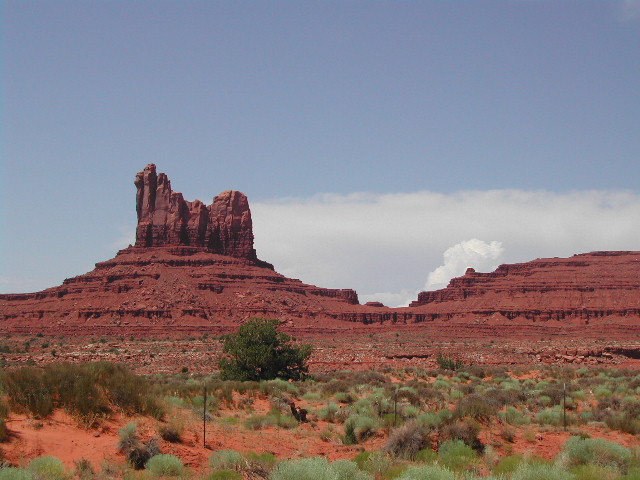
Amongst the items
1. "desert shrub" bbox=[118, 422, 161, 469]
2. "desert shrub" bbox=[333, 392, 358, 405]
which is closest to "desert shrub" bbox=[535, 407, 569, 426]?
"desert shrub" bbox=[333, 392, 358, 405]

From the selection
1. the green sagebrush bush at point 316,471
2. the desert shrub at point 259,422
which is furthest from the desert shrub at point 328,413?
the green sagebrush bush at point 316,471

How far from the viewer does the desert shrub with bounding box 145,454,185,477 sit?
12863 mm

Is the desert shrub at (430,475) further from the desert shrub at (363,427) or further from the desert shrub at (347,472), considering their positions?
the desert shrub at (363,427)

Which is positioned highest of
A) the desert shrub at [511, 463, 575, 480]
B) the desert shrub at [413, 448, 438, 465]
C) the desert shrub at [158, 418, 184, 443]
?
the desert shrub at [158, 418, 184, 443]

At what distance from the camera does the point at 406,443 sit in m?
16.0

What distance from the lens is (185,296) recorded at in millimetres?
108750

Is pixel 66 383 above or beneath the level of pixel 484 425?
above

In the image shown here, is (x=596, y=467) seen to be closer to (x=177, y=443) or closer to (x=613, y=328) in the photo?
(x=177, y=443)

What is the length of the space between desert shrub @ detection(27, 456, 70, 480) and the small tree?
834 inches

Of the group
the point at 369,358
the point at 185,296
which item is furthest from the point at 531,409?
the point at 185,296

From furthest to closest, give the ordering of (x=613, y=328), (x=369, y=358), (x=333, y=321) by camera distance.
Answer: (x=333, y=321) → (x=613, y=328) → (x=369, y=358)

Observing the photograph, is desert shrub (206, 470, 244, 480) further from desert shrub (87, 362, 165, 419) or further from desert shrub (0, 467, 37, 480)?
desert shrub (87, 362, 165, 419)

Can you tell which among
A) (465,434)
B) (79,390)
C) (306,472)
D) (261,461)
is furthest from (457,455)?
(79,390)

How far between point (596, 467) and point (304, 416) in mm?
9661
